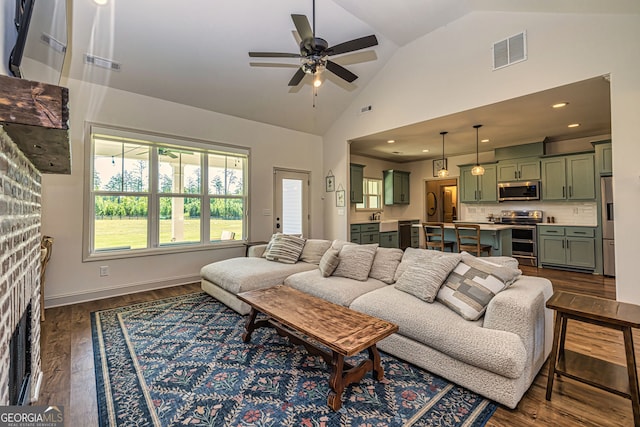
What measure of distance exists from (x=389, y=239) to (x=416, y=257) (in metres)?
4.52

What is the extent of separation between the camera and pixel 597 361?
76.7 inches

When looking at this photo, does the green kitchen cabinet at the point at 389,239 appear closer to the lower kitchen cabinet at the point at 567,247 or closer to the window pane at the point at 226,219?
the lower kitchen cabinet at the point at 567,247

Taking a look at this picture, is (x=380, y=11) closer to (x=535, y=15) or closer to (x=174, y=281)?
(x=535, y=15)

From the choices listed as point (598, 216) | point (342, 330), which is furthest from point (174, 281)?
point (598, 216)

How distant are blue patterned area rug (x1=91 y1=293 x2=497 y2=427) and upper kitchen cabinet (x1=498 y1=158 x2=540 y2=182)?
5735 mm

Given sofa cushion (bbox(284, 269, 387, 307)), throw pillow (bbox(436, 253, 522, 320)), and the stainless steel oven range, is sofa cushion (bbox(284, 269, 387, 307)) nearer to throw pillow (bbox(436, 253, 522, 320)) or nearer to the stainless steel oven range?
throw pillow (bbox(436, 253, 522, 320))

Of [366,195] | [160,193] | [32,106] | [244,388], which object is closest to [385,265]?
[244,388]

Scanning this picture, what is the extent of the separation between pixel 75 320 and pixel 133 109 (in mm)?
2824

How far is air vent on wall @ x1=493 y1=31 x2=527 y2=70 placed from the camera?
3.40 m

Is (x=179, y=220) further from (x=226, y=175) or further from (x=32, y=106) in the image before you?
(x=32, y=106)

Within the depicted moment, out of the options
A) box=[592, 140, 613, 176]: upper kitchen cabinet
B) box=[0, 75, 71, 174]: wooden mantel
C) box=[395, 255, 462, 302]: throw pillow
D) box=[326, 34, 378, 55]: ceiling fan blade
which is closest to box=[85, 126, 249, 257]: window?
box=[326, 34, 378, 55]: ceiling fan blade

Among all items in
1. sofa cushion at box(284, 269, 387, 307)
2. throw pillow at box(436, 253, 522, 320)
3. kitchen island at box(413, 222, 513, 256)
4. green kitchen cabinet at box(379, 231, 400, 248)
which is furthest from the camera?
green kitchen cabinet at box(379, 231, 400, 248)

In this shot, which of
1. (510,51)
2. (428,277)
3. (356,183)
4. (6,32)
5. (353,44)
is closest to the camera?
(6,32)

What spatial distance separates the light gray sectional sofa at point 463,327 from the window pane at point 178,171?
2.41m
